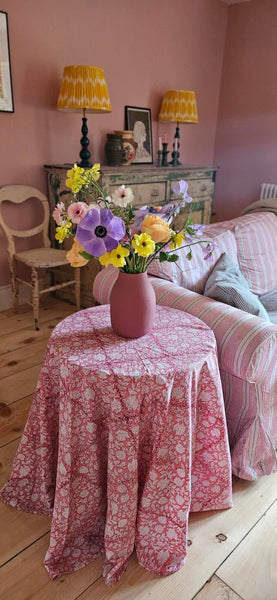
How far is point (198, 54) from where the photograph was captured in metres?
4.04

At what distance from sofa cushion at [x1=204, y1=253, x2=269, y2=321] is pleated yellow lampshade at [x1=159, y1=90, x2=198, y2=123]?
2.24 m

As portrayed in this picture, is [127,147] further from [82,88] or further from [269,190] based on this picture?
[269,190]

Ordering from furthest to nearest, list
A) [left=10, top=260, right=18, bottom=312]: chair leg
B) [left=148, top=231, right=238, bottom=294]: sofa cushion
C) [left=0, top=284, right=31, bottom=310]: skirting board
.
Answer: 1. [left=0, top=284, right=31, bottom=310]: skirting board
2. [left=10, top=260, right=18, bottom=312]: chair leg
3. [left=148, top=231, right=238, bottom=294]: sofa cushion

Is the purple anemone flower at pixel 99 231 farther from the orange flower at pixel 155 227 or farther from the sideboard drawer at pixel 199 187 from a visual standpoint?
the sideboard drawer at pixel 199 187

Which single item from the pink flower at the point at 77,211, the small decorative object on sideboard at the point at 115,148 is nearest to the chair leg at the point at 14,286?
Answer: the small decorative object on sideboard at the point at 115,148

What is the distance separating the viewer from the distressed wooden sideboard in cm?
282

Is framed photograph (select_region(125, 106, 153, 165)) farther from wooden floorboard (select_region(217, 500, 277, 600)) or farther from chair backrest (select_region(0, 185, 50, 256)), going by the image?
wooden floorboard (select_region(217, 500, 277, 600))

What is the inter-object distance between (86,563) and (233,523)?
518 millimetres

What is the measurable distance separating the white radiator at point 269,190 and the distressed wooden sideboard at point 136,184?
814 millimetres

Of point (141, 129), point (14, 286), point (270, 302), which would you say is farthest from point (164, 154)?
point (270, 302)

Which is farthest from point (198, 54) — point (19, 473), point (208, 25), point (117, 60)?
point (19, 473)

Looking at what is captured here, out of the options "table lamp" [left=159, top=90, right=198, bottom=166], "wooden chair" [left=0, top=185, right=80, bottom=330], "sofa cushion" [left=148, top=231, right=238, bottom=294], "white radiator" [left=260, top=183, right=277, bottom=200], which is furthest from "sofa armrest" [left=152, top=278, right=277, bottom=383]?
"white radiator" [left=260, top=183, right=277, bottom=200]

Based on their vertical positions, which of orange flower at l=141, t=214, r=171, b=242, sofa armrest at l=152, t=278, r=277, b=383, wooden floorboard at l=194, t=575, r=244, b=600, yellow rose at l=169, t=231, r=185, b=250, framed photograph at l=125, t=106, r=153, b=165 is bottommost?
wooden floorboard at l=194, t=575, r=244, b=600

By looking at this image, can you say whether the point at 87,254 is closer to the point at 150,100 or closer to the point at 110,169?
the point at 110,169
